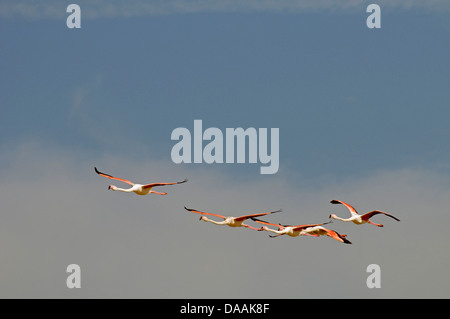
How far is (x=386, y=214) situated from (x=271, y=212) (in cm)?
520

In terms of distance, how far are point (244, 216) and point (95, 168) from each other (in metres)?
6.85

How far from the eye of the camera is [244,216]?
61.9m

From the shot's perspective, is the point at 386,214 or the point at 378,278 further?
the point at 378,278

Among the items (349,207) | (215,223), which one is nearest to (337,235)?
(349,207)

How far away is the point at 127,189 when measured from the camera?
6319cm

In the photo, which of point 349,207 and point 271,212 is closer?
point 271,212
